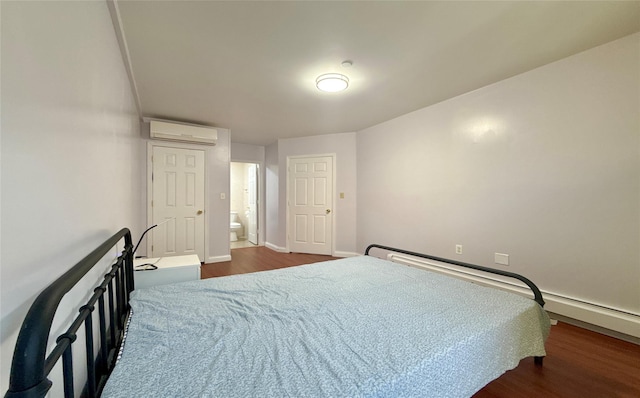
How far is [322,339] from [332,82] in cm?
228

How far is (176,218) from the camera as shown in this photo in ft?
12.9

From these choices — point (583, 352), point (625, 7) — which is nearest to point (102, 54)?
point (625, 7)

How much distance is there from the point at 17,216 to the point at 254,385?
0.80 metres

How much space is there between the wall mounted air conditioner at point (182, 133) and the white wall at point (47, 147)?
250cm

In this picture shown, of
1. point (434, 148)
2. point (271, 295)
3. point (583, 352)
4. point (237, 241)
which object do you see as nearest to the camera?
point (271, 295)

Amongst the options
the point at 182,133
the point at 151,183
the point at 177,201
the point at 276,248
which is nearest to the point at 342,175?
the point at 276,248

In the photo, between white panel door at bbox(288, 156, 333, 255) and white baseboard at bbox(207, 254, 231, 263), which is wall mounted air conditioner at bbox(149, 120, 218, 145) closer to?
white panel door at bbox(288, 156, 333, 255)

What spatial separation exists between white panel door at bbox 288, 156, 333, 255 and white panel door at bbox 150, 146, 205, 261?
1.67 metres

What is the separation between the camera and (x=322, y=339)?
1.07 metres

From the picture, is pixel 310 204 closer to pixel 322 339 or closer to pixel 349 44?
pixel 349 44

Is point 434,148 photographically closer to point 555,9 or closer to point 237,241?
point 555,9

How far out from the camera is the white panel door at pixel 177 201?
150 inches

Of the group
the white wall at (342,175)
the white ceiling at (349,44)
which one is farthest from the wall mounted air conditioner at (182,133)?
the white wall at (342,175)

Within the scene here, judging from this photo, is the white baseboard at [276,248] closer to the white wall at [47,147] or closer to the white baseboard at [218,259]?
the white baseboard at [218,259]
